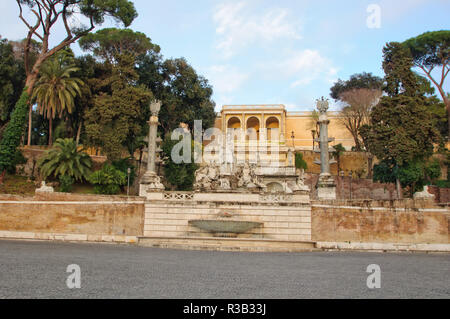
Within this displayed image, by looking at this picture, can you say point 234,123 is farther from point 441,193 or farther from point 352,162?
point 441,193

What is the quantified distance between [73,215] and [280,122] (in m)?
35.8

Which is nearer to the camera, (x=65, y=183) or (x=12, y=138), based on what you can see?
(x=65, y=183)

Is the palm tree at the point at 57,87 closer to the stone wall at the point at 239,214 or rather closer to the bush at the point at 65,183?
the bush at the point at 65,183

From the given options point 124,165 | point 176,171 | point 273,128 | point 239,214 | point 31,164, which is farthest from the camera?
point 273,128

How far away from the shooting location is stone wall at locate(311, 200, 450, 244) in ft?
62.6

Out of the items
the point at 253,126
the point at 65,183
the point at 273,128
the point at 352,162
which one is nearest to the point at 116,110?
the point at 65,183

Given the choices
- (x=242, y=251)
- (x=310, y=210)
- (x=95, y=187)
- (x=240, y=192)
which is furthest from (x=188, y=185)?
(x=242, y=251)

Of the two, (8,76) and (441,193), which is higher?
(8,76)

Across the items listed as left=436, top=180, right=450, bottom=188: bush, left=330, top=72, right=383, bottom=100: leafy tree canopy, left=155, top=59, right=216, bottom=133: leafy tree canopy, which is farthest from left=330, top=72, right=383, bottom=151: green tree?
left=155, top=59, right=216, bottom=133: leafy tree canopy

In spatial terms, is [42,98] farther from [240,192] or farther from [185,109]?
[240,192]

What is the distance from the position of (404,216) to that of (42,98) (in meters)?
28.2

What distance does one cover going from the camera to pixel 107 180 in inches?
1038

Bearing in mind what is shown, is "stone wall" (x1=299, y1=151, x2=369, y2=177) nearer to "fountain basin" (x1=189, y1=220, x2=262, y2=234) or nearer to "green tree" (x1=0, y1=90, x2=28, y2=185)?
"fountain basin" (x1=189, y1=220, x2=262, y2=234)

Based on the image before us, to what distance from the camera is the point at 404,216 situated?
63.8ft
